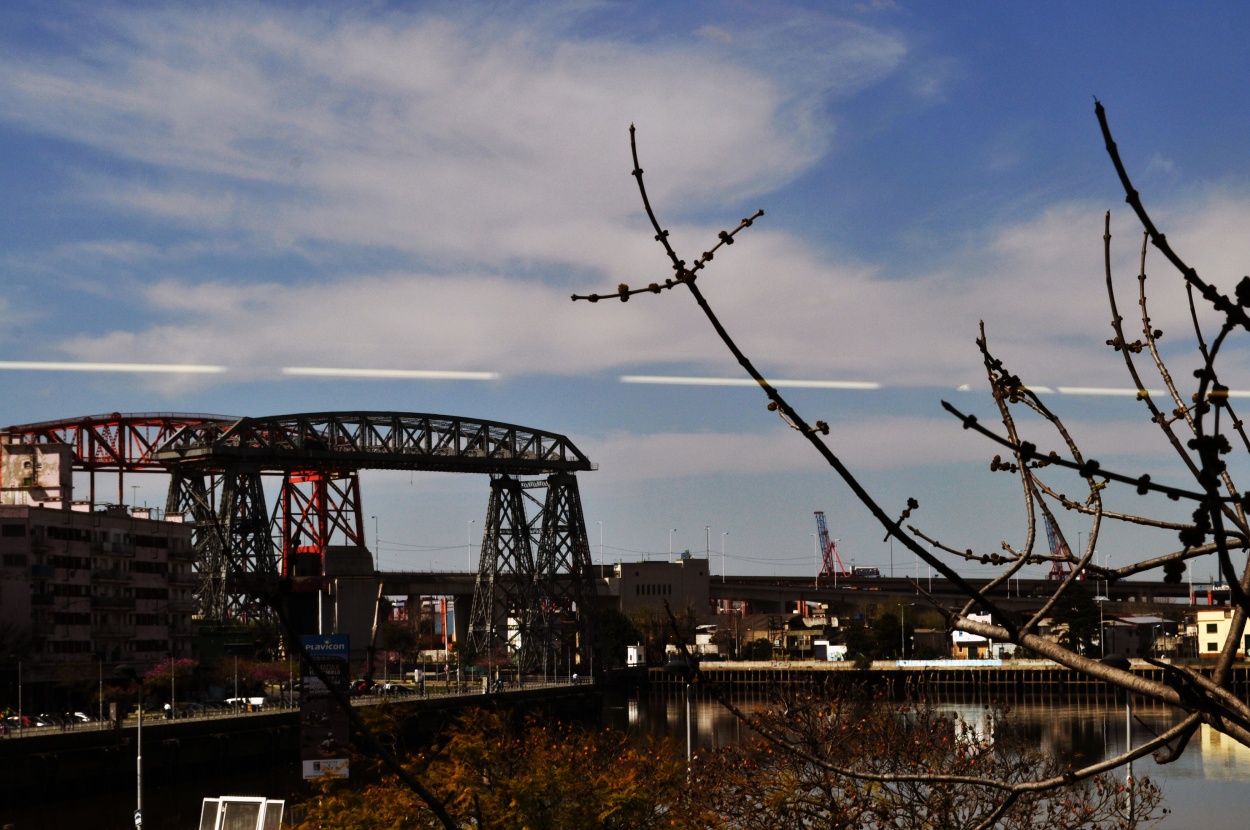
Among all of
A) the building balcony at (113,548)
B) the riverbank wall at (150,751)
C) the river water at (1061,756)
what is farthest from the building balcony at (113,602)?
the river water at (1061,756)

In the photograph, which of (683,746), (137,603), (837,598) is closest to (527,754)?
(683,746)

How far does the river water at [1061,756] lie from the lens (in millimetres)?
40406

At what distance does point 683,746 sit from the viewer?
186 ft

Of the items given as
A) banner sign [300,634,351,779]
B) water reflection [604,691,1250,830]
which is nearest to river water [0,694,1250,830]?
water reflection [604,691,1250,830]

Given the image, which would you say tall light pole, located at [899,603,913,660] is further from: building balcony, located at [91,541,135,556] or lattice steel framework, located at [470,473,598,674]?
building balcony, located at [91,541,135,556]

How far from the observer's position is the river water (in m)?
40.4

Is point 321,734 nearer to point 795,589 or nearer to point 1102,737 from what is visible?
point 1102,737

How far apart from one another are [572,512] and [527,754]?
2385 inches

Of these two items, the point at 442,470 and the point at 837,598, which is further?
the point at 837,598

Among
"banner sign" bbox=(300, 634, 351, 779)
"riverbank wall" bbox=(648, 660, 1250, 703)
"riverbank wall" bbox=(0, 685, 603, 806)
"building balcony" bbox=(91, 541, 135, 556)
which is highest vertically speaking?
"building balcony" bbox=(91, 541, 135, 556)

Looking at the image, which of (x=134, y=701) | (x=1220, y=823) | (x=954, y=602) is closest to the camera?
(x=1220, y=823)

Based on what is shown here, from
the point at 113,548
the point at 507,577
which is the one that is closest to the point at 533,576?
the point at 507,577

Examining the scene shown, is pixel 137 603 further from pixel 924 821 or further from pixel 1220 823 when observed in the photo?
pixel 924 821

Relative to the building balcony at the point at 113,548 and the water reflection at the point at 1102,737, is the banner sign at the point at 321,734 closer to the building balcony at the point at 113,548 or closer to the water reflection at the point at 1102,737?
the water reflection at the point at 1102,737
